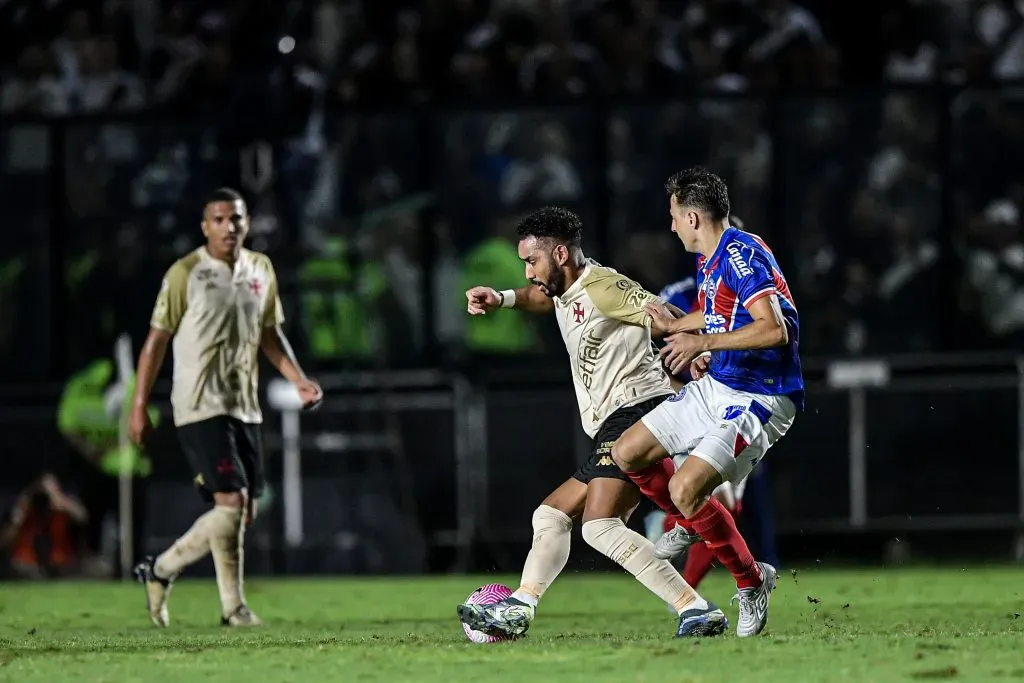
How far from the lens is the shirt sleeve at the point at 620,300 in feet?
26.9

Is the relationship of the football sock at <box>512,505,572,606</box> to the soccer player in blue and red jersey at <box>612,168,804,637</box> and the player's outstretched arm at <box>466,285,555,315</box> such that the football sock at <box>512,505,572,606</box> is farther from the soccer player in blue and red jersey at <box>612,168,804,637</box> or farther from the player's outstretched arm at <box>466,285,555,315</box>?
the player's outstretched arm at <box>466,285,555,315</box>

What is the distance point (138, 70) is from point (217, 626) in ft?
24.2

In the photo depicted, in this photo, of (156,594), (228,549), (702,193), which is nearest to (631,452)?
(702,193)

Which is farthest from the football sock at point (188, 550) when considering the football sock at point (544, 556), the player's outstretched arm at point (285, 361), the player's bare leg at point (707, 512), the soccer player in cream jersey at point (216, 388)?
the player's bare leg at point (707, 512)

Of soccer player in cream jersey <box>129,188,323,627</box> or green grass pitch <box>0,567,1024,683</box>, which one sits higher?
soccer player in cream jersey <box>129,188,323,627</box>

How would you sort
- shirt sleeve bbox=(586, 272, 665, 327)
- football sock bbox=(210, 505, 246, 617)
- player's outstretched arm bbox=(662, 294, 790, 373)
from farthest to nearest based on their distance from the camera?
football sock bbox=(210, 505, 246, 617) → shirt sleeve bbox=(586, 272, 665, 327) → player's outstretched arm bbox=(662, 294, 790, 373)

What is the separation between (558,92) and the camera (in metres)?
15.0

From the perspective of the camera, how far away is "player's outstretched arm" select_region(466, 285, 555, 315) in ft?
28.0

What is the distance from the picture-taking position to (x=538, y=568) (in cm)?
809

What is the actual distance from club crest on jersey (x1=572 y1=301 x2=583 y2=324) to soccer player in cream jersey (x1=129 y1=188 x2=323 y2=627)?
238cm

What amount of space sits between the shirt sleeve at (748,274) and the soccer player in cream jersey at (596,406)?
0.45m

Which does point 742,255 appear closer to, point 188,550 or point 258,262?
point 258,262

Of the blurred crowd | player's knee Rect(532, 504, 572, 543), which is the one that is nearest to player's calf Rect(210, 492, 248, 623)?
player's knee Rect(532, 504, 572, 543)

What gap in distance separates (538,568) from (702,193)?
1.72 metres
